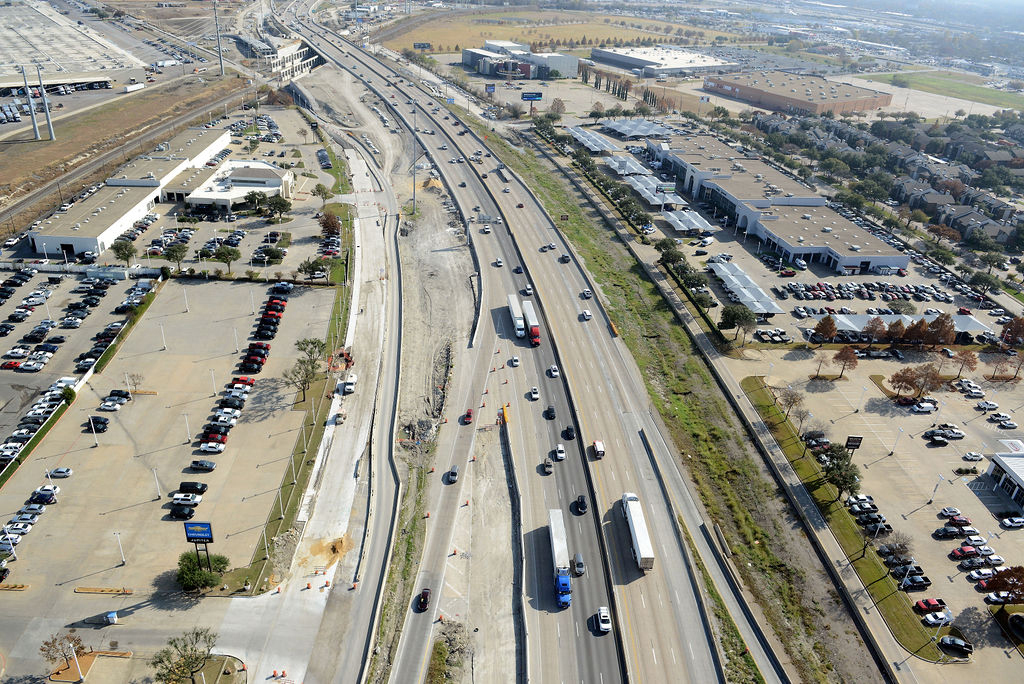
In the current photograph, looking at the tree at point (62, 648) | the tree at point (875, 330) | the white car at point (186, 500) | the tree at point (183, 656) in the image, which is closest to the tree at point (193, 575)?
the tree at point (183, 656)

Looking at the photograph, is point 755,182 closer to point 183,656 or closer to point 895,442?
point 895,442

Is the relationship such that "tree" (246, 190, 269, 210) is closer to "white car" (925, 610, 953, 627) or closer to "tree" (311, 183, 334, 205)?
"tree" (311, 183, 334, 205)

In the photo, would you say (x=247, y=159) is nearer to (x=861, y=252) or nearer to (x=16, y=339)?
(x=16, y=339)

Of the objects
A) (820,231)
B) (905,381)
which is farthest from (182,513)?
(820,231)

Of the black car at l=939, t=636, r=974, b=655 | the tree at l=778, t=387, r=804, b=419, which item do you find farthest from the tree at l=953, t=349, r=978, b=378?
the black car at l=939, t=636, r=974, b=655

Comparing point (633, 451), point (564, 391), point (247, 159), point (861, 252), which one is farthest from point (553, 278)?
point (247, 159)

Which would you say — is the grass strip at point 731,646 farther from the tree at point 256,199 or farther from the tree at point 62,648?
the tree at point 256,199
